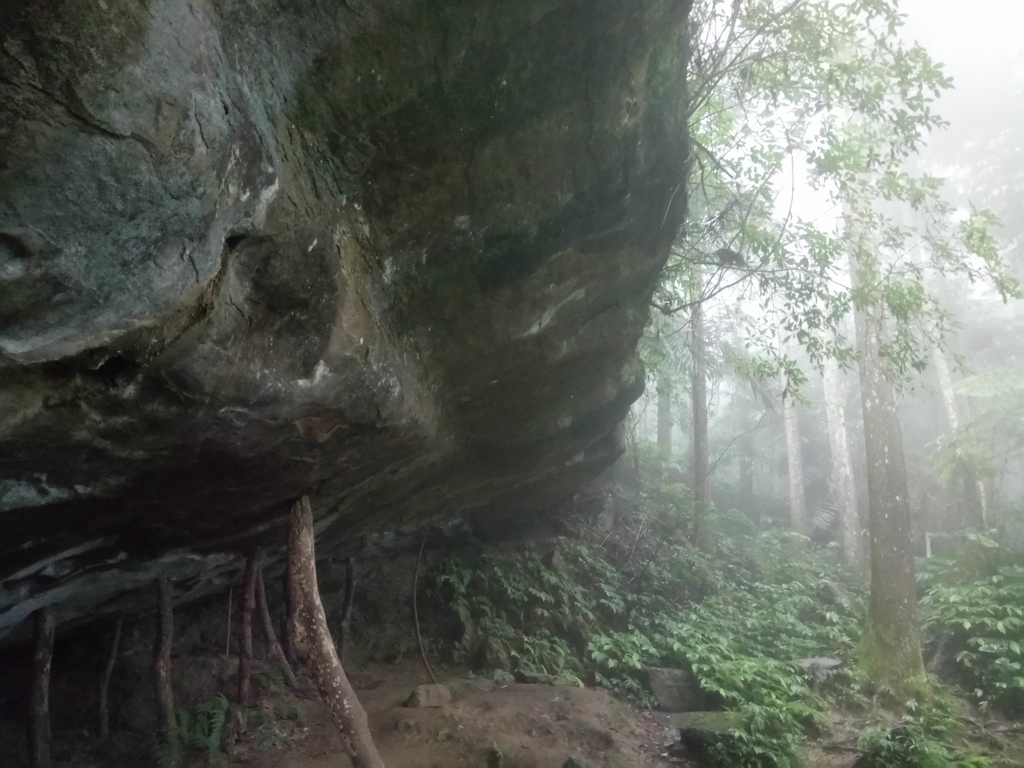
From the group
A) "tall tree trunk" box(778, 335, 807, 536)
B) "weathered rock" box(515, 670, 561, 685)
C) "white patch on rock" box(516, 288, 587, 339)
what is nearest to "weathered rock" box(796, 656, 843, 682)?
"weathered rock" box(515, 670, 561, 685)

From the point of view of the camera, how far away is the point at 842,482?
71.8 feet

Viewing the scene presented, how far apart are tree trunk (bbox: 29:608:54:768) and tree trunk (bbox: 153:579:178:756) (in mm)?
957

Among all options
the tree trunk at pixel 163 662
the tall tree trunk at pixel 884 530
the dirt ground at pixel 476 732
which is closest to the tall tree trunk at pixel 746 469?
the tall tree trunk at pixel 884 530

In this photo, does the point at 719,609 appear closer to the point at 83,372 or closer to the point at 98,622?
the point at 98,622

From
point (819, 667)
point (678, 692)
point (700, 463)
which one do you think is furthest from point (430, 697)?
point (700, 463)

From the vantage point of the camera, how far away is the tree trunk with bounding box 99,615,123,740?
7703 millimetres

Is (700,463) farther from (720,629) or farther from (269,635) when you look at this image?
(269,635)

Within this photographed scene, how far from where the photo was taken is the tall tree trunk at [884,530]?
394 inches

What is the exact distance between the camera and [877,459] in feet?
37.7

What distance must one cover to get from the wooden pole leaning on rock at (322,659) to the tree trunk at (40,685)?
297 cm

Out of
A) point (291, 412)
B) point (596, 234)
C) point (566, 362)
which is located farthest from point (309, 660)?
point (596, 234)

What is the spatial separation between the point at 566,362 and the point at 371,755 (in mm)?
4137

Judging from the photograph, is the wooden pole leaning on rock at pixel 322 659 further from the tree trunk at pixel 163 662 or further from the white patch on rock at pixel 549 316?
the white patch on rock at pixel 549 316

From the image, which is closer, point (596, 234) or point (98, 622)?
point (596, 234)
